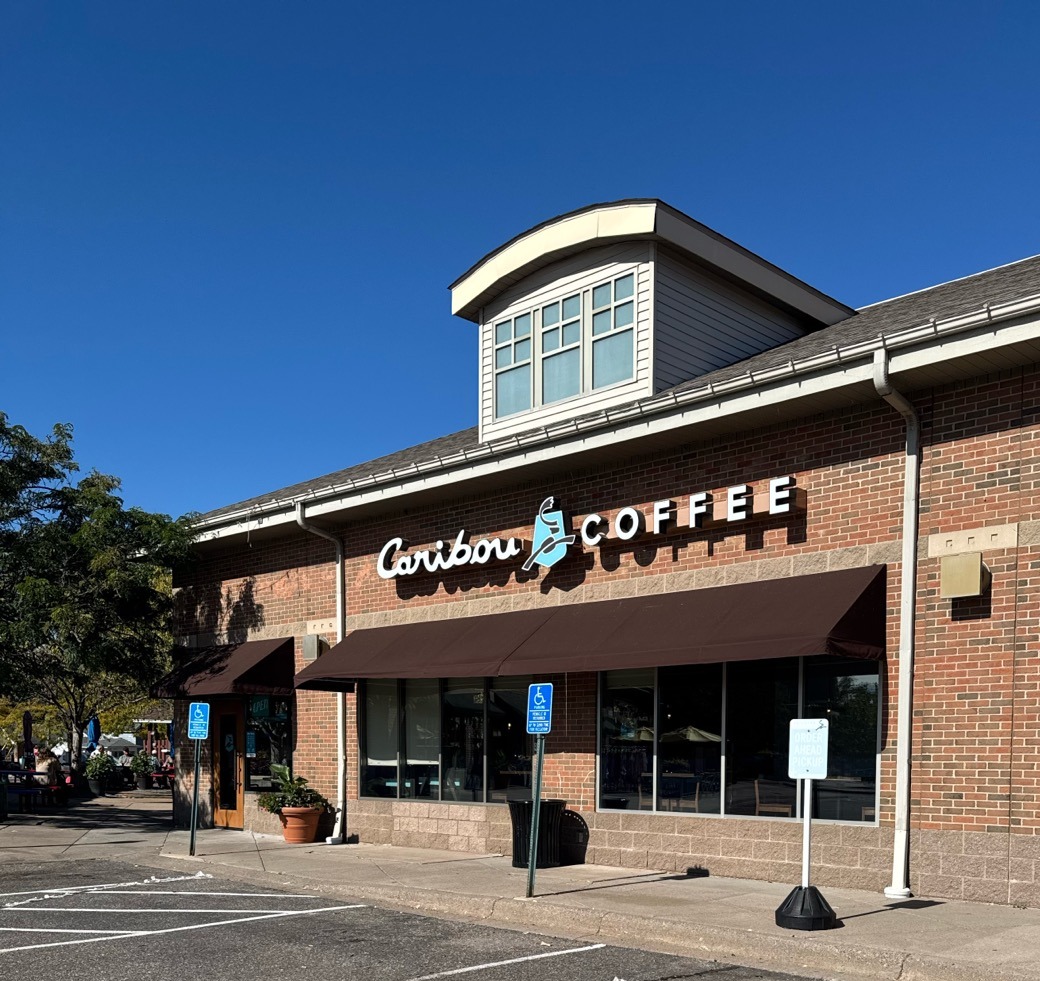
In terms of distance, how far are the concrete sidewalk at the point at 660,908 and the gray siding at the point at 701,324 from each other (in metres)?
7.01

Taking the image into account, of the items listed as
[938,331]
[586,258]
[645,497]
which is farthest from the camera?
[586,258]

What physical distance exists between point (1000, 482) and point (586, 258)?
8.13 meters

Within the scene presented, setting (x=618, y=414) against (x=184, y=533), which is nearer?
(x=618, y=414)

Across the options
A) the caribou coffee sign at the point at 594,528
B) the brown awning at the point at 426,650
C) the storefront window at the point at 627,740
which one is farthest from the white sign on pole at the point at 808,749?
the brown awning at the point at 426,650

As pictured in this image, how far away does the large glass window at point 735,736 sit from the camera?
531 inches

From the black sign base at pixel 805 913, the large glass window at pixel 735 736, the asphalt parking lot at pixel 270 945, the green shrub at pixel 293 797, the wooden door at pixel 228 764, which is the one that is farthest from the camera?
the wooden door at pixel 228 764

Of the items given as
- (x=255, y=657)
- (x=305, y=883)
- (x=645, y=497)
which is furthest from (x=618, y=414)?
(x=255, y=657)

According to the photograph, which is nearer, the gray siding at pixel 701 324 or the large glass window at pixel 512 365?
the gray siding at pixel 701 324

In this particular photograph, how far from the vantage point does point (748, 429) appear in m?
14.9

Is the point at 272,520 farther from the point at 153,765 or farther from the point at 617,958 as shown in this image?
the point at 153,765

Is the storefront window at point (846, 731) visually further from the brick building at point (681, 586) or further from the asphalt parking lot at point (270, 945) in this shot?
the asphalt parking lot at point (270, 945)

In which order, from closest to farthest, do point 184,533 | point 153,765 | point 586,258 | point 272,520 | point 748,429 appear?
1. point 748,429
2. point 586,258
3. point 272,520
4. point 184,533
5. point 153,765

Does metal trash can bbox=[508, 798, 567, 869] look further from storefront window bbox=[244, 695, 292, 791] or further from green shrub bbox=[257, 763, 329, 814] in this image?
storefront window bbox=[244, 695, 292, 791]

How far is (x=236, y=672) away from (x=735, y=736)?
1008 cm
